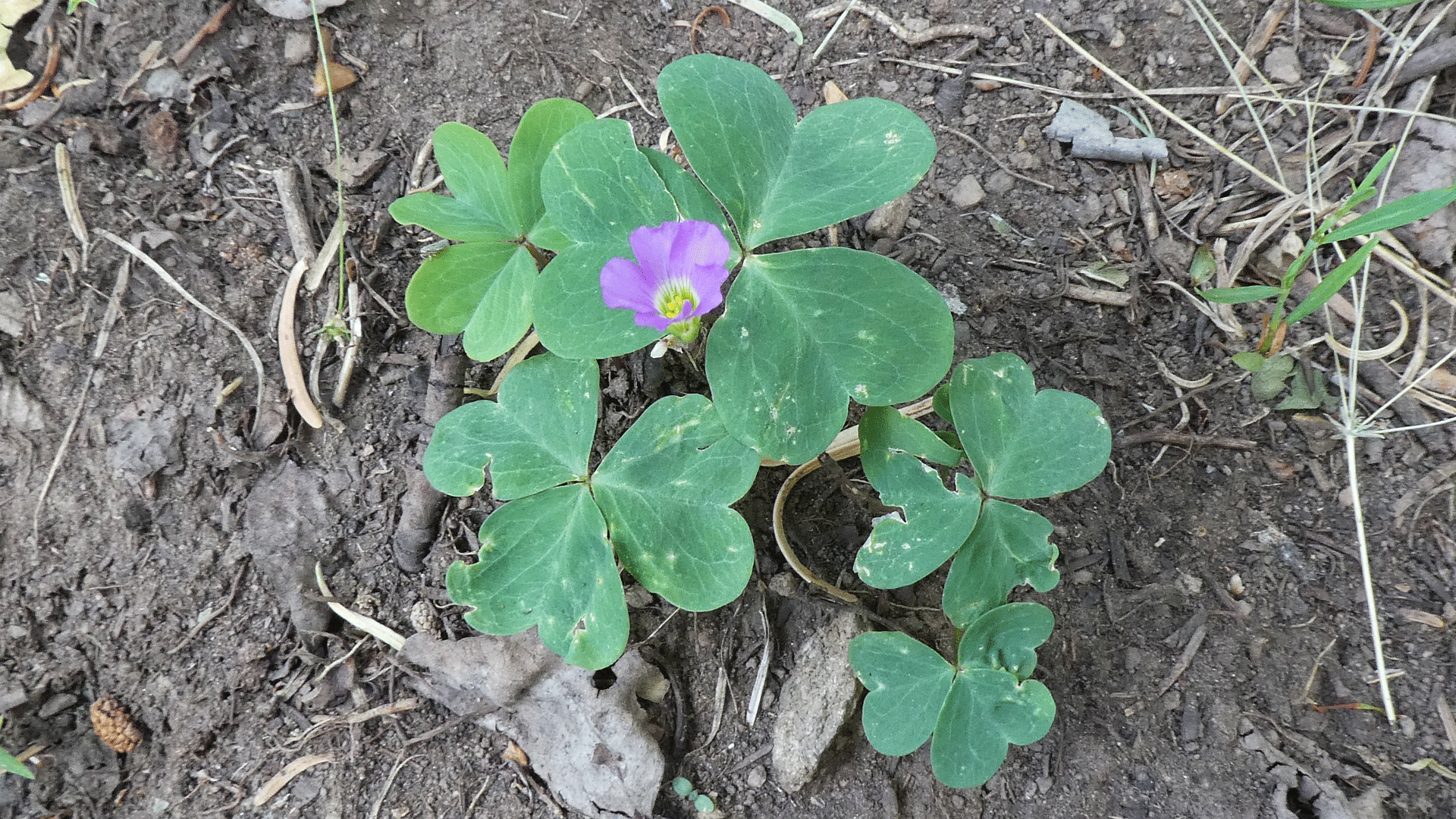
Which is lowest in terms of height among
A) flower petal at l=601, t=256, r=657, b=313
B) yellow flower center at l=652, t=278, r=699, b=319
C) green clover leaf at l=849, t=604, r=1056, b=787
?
green clover leaf at l=849, t=604, r=1056, b=787

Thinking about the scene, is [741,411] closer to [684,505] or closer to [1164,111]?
[684,505]

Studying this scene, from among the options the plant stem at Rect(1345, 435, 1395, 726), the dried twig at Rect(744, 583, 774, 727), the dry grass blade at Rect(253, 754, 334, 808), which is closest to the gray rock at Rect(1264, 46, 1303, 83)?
the plant stem at Rect(1345, 435, 1395, 726)

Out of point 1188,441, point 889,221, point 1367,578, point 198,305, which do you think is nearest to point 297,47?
point 198,305

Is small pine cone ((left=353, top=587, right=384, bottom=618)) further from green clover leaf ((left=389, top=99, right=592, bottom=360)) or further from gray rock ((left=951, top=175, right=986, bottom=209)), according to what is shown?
gray rock ((left=951, top=175, right=986, bottom=209))

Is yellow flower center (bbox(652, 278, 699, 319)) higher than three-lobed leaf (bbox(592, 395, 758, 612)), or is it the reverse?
yellow flower center (bbox(652, 278, 699, 319))

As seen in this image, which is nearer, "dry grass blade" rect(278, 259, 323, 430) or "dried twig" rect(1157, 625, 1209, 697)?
"dried twig" rect(1157, 625, 1209, 697)

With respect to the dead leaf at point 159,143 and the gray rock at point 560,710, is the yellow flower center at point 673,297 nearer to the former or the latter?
the gray rock at point 560,710

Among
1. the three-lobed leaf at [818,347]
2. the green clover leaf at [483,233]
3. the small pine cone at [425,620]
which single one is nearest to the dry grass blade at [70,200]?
the green clover leaf at [483,233]
